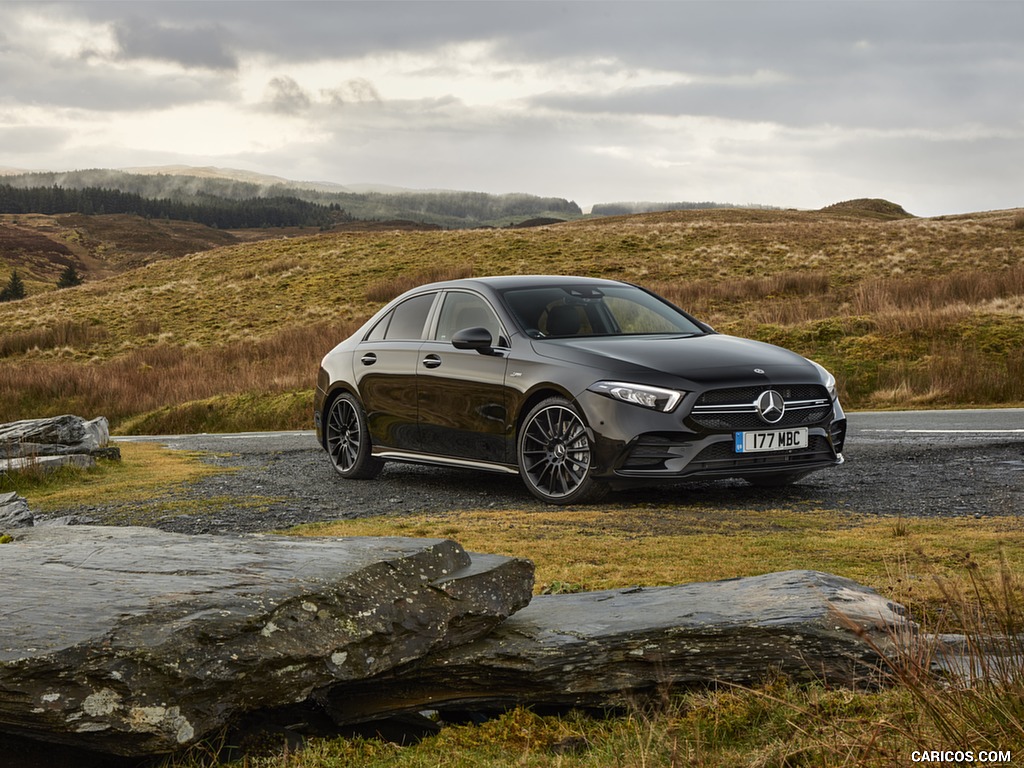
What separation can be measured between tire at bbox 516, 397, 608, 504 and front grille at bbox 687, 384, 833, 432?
87 centimetres

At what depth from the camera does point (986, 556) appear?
5.74m

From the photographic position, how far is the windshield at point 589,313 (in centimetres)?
938

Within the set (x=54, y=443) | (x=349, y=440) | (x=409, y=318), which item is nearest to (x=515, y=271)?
(x=54, y=443)

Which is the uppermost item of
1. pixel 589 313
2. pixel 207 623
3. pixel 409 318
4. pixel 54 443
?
pixel 589 313

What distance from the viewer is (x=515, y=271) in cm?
5638

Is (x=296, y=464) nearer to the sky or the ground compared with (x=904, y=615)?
nearer to the ground

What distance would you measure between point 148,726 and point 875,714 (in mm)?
2322

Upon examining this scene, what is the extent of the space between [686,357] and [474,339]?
5.76 ft

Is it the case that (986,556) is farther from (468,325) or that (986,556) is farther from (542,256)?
(542,256)

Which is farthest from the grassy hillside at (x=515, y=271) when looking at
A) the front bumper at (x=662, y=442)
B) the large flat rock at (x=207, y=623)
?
the large flat rock at (x=207, y=623)

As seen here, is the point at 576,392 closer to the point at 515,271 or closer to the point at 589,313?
the point at 589,313

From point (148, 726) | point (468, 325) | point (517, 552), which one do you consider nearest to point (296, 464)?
point (468, 325)

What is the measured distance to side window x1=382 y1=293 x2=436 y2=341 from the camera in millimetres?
10234

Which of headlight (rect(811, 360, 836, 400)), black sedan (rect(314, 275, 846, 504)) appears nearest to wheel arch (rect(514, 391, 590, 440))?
black sedan (rect(314, 275, 846, 504))
